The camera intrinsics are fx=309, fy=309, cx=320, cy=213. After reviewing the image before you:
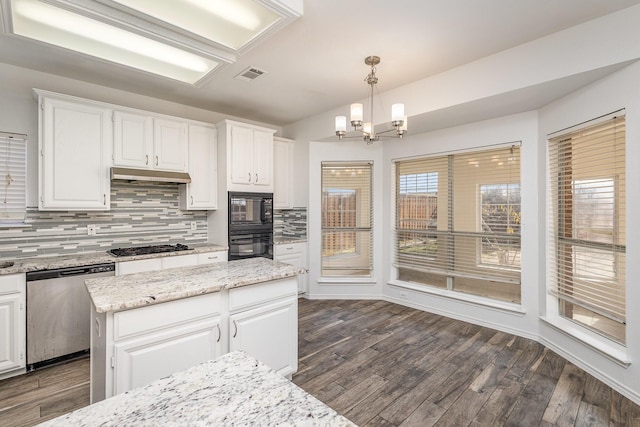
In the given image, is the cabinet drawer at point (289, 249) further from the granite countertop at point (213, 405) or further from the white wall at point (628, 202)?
the granite countertop at point (213, 405)

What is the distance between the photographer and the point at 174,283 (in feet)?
6.33

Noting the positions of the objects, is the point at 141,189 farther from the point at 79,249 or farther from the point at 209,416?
the point at 209,416

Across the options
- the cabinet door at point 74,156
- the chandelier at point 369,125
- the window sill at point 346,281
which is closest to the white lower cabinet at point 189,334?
the chandelier at point 369,125

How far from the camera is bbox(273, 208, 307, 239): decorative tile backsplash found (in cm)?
481

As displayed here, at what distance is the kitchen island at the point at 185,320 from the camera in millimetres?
1618

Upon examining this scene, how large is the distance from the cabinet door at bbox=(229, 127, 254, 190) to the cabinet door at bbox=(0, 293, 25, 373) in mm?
2230

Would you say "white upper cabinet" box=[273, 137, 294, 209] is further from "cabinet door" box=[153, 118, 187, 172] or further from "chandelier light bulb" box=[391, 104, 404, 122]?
"chandelier light bulb" box=[391, 104, 404, 122]

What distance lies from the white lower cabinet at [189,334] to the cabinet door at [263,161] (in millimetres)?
2153

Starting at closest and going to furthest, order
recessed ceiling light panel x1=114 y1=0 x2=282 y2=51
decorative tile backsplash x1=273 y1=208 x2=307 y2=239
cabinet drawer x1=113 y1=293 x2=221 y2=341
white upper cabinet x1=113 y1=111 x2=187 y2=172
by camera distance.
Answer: cabinet drawer x1=113 y1=293 x2=221 y2=341 → recessed ceiling light panel x1=114 y1=0 x2=282 y2=51 → white upper cabinet x1=113 y1=111 x2=187 y2=172 → decorative tile backsplash x1=273 y1=208 x2=307 y2=239

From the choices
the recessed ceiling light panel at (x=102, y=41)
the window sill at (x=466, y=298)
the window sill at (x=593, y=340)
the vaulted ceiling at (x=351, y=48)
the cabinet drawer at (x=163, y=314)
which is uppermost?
the vaulted ceiling at (x=351, y=48)

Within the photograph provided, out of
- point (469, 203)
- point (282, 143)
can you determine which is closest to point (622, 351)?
point (469, 203)

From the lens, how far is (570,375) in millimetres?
2541

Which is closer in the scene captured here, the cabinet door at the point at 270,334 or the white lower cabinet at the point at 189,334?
the white lower cabinet at the point at 189,334

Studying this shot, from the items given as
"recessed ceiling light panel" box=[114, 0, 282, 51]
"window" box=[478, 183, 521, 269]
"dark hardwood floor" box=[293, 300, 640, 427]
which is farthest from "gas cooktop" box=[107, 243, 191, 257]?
"window" box=[478, 183, 521, 269]
